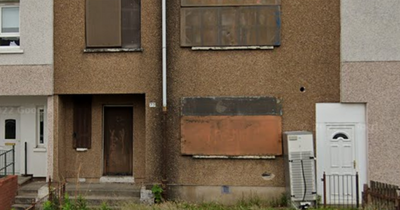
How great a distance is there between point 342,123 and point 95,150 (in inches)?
271

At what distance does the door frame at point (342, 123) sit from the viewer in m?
11.4

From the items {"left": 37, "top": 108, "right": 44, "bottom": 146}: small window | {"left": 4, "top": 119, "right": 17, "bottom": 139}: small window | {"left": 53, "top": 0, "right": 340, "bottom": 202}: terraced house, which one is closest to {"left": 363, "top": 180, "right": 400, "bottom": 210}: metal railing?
{"left": 53, "top": 0, "right": 340, "bottom": 202}: terraced house

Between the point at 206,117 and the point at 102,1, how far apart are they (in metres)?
4.22

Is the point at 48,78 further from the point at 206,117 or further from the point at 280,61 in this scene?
the point at 280,61

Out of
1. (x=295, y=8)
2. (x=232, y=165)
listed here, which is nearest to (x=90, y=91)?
(x=232, y=165)

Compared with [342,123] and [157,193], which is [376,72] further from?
[157,193]

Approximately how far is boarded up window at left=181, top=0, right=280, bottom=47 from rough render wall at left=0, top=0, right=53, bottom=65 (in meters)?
3.65

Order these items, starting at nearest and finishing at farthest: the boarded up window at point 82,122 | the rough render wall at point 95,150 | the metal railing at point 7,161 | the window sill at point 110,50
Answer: the window sill at point 110,50, the rough render wall at point 95,150, the boarded up window at point 82,122, the metal railing at point 7,161

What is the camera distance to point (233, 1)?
11.5 m

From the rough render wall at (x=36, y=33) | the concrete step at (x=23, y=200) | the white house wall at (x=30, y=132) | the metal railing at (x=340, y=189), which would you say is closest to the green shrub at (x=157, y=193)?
the concrete step at (x=23, y=200)

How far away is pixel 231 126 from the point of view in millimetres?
11555

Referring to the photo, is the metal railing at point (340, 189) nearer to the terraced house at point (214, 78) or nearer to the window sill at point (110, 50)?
the terraced house at point (214, 78)

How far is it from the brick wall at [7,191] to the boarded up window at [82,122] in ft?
6.29

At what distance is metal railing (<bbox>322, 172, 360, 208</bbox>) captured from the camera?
1130cm
